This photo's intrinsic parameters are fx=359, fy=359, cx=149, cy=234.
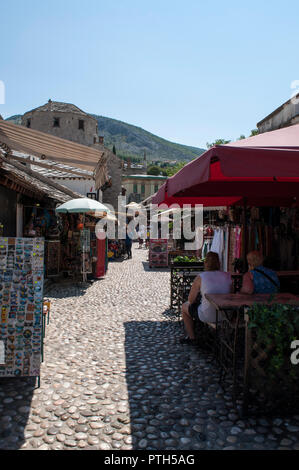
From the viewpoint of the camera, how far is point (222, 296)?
14.0ft

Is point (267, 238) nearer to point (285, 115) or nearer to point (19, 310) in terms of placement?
point (285, 115)

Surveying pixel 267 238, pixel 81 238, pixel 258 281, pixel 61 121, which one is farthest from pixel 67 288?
pixel 61 121

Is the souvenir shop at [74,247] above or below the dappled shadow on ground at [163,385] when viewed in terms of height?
above

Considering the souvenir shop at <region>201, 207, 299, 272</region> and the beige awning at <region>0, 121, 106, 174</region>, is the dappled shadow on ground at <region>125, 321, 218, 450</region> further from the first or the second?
the beige awning at <region>0, 121, 106, 174</region>

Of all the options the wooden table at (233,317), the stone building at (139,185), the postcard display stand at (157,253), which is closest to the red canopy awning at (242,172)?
the wooden table at (233,317)

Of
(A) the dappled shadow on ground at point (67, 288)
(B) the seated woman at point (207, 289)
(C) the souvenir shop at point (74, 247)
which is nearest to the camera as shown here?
(B) the seated woman at point (207, 289)

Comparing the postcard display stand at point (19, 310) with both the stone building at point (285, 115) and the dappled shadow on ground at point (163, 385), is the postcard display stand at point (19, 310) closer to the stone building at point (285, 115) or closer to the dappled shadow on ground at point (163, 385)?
the dappled shadow on ground at point (163, 385)

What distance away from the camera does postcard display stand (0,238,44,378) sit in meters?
3.79

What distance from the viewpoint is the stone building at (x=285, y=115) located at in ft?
28.3

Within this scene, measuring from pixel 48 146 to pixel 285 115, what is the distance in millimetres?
6257

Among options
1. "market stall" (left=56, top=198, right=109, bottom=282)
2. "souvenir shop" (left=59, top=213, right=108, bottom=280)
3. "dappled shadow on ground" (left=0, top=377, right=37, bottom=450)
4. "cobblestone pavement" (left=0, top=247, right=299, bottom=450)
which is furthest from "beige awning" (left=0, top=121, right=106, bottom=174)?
"souvenir shop" (left=59, top=213, right=108, bottom=280)

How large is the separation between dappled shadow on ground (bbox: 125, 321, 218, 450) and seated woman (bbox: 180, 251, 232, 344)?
53 cm

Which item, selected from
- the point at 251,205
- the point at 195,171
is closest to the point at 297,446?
the point at 195,171

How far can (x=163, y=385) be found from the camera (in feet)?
13.0
